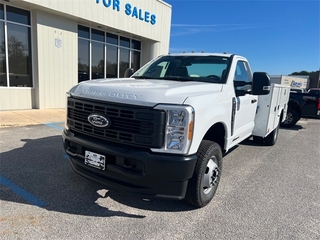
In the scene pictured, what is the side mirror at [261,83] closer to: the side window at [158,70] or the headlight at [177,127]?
the side window at [158,70]

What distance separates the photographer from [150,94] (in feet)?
8.20

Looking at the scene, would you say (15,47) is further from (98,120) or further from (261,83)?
(261,83)

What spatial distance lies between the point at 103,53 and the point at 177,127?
423 inches

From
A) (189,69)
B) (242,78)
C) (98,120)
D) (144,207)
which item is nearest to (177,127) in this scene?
(98,120)

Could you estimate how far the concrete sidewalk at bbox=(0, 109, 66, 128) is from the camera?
714 cm

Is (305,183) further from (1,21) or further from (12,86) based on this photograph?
(1,21)

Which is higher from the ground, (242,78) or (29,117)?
(242,78)

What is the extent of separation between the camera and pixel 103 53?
1220 centimetres

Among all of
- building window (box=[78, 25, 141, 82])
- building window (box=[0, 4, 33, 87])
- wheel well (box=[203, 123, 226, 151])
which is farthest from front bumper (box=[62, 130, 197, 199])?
building window (box=[78, 25, 141, 82])

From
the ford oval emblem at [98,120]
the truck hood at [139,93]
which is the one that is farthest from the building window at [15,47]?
the ford oval emblem at [98,120]

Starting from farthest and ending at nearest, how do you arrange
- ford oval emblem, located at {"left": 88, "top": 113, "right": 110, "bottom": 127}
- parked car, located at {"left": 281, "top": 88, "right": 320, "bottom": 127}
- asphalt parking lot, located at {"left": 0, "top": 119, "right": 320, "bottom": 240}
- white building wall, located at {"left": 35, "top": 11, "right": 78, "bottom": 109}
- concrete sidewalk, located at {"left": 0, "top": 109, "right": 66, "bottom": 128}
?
white building wall, located at {"left": 35, "top": 11, "right": 78, "bottom": 109} < parked car, located at {"left": 281, "top": 88, "right": 320, "bottom": 127} < concrete sidewalk, located at {"left": 0, "top": 109, "right": 66, "bottom": 128} < ford oval emblem, located at {"left": 88, "top": 113, "right": 110, "bottom": 127} < asphalt parking lot, located at {"left": 0, "top": 119, "right": 320, "bottom": 240}

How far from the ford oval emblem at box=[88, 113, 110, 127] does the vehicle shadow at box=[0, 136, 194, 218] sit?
1012mm

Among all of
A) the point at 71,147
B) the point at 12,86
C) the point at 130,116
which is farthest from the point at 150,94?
the point at 12,86

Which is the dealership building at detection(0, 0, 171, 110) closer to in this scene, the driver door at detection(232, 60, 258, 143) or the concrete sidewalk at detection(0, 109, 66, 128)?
the concrete sidewalk at detection(0, 109, 66, 128)
